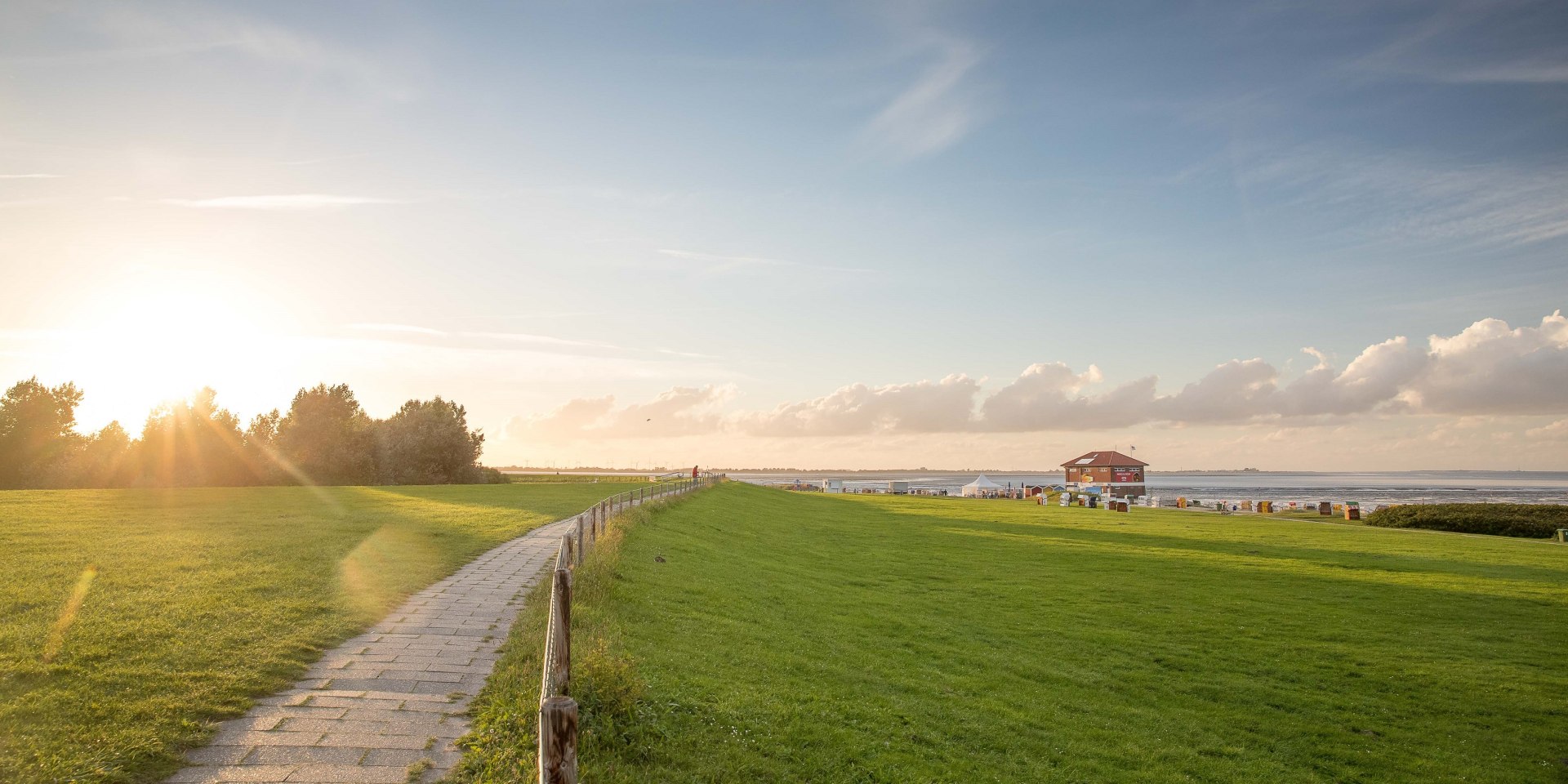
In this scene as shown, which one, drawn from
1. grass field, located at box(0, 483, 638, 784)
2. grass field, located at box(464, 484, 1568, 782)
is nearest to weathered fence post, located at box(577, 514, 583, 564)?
grass field, located at box(464, 484, 1568, 782)

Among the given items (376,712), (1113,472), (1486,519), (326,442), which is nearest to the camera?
(376,712)

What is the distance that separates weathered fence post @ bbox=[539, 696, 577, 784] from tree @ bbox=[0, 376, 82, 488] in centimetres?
6777

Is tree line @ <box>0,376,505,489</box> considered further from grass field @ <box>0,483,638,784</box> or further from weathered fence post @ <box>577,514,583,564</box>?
weathered fence post @ <box>577,514,583,564</box>

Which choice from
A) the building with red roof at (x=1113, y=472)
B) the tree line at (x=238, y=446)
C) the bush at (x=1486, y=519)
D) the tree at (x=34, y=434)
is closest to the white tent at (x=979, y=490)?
the building with red roof at (x=1113, y=472)

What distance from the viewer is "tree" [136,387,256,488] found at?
57.8 meters

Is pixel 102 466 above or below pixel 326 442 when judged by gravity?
below

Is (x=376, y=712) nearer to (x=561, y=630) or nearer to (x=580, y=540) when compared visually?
(x=561, y=630)

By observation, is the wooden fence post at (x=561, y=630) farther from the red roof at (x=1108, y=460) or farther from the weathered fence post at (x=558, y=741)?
the red roof at (x=1108, y=460)

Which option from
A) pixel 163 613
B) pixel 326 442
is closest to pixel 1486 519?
pixel 163 613

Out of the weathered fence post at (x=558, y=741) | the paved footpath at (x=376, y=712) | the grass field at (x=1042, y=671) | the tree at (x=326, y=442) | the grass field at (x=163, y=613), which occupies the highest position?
the tree at (x=326, y=442)

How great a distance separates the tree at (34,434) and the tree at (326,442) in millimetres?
13977

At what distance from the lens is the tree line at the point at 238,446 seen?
53.6 m

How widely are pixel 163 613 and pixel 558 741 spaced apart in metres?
9.08

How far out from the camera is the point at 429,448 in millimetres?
70438
